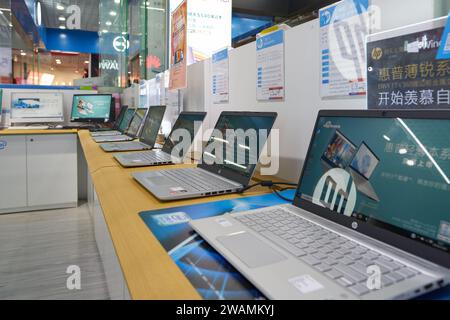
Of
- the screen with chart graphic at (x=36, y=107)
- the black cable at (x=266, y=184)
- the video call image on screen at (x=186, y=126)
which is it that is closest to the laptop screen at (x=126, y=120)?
the screen with chart graphic at (x=36, y=107)

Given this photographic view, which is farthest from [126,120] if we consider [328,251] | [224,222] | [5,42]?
[5,42]

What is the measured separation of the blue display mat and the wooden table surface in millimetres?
17

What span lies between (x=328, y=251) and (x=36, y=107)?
426 cm

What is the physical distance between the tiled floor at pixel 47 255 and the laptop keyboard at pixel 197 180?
101 cm

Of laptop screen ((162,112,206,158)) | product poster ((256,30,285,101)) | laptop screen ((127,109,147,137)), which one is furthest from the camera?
laptop screen ((127,109,147,137))

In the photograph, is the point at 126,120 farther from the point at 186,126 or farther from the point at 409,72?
the point at 409,72

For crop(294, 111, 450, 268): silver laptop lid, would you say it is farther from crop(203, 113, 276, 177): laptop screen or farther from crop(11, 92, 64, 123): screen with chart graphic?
crop(11, 92, 64, 123): screen with chart graphic

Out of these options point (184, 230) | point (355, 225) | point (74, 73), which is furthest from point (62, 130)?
point (74, 73)

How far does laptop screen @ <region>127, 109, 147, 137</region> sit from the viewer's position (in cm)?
281

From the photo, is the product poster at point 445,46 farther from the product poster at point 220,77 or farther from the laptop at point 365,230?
the product poster at point 220,77

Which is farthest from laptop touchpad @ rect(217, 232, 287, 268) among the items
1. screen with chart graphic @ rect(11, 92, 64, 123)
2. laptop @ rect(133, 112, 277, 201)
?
screen with chart graphic @ rect(11, 92, 64, 123)

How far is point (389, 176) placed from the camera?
25.5 inches

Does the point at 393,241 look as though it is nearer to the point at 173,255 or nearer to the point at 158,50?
the point at 173,255

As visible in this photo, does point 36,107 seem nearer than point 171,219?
No
